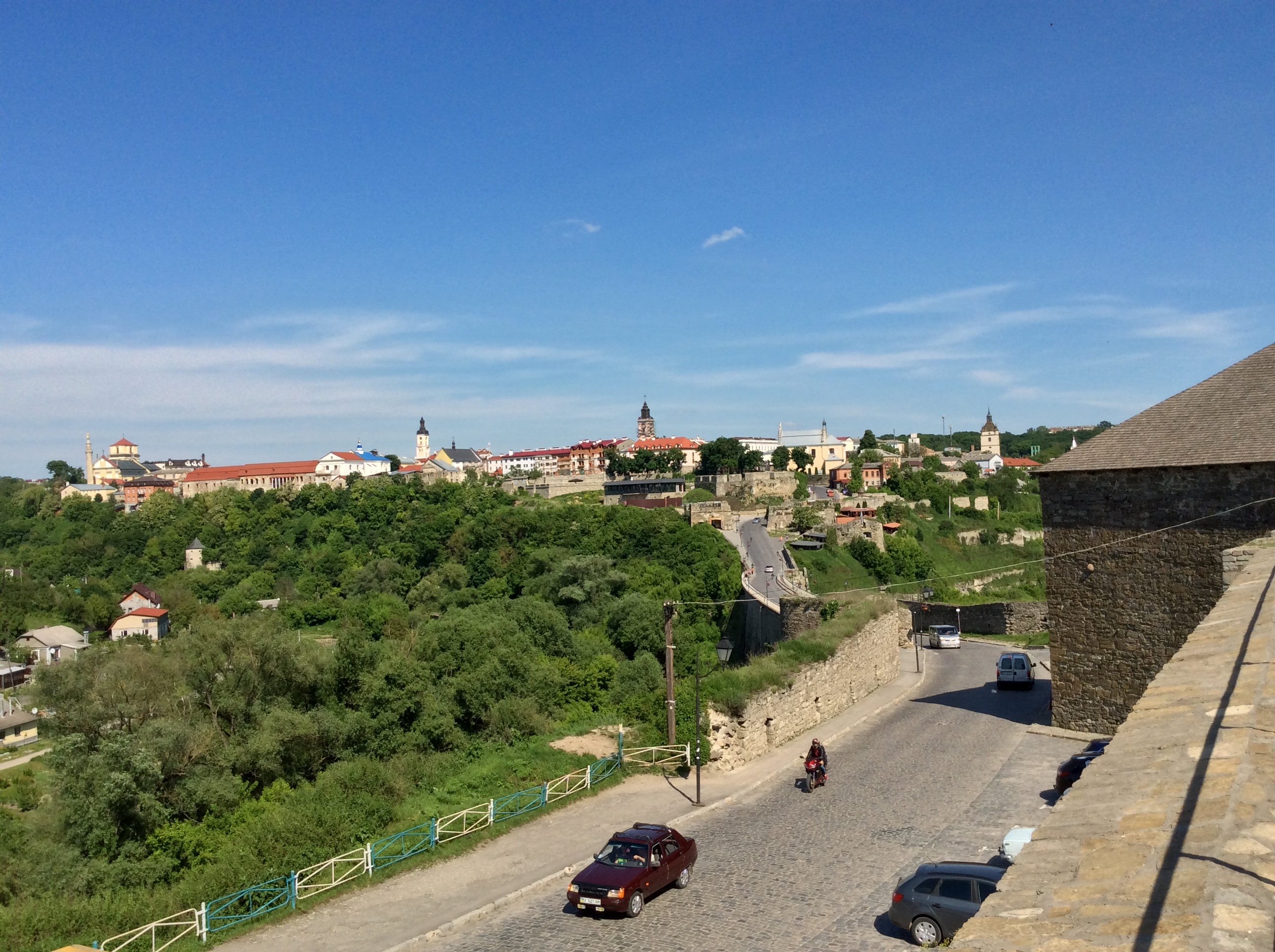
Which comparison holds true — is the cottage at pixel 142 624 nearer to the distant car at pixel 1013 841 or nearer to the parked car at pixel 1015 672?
the parked car at pixel 1015 672

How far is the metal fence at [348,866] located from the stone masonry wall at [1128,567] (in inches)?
293

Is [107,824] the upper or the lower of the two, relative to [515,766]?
lower

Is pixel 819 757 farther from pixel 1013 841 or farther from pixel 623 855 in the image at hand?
pixel 623 855

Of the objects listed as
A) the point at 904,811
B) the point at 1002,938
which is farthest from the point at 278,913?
the point at 1002,938

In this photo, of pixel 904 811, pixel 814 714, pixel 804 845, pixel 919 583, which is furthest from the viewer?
pixel 919 583

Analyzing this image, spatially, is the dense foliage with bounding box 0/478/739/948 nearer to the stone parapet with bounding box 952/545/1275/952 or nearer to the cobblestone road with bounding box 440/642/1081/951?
the cobblestone road with bounding box 440/642/1081/951

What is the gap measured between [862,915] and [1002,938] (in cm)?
809

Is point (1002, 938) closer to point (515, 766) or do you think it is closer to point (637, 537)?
point (515, 766)

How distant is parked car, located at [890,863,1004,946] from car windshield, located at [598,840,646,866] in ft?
10.2

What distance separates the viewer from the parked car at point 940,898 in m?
9.21

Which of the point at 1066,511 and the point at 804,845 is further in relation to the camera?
the point at 1066,511

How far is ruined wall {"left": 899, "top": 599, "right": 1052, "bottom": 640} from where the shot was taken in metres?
35.4

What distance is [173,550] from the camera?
106 metres

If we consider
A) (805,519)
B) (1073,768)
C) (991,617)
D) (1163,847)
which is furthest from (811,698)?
(805,519)
